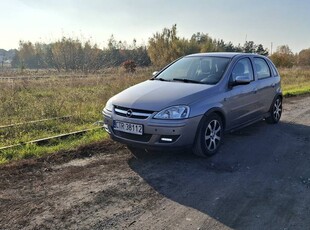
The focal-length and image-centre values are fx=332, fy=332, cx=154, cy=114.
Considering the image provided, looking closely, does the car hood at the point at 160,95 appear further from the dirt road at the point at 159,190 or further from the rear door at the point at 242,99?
the dirt road at the point at 159,190

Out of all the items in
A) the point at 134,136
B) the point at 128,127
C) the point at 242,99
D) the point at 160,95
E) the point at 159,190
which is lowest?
the point at 159,190

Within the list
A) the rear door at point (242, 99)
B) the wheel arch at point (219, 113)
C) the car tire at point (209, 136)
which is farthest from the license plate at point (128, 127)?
the rear door at point (242, 99)

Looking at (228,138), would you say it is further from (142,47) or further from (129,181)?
(142,47)

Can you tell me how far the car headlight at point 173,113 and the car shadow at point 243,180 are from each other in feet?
2.65

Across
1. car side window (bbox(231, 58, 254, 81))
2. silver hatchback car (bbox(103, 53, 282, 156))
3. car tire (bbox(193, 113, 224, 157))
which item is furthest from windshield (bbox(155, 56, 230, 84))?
car tire (bbox(193, 113, 224, 157))

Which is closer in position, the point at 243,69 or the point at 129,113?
the point at 129,113

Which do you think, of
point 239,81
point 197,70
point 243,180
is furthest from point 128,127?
point 239,81

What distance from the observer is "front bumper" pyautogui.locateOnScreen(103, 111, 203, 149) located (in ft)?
16.3

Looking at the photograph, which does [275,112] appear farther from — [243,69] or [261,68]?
[243,69]

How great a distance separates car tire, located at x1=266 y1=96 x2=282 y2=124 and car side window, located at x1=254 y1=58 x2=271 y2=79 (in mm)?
800

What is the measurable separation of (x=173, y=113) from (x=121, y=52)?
3045cm

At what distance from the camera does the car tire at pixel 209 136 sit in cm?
537

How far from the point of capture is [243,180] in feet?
15.5

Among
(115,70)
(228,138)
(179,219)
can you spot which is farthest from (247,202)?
(115,70)
